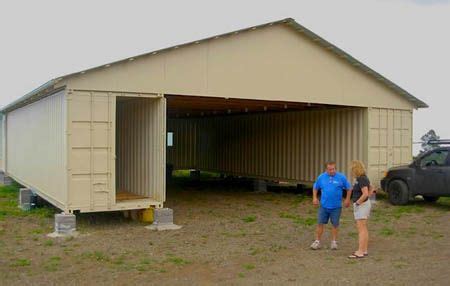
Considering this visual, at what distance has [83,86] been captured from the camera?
420 inches

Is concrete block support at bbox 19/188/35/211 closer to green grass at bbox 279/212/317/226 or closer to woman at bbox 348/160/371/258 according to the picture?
green grass at bbox 279/212/317/226

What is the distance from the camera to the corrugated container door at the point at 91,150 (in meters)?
10.6

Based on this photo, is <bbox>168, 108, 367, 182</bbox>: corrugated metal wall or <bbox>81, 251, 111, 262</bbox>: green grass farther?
<bbox>168, 108, 367, 182</bbox>: corrugated metal wall

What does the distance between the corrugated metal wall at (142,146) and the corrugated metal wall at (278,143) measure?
6712mm

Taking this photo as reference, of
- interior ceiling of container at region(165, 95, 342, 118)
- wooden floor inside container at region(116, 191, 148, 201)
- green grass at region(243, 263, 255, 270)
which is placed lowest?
green grass at region(243, 263, 255, 270)

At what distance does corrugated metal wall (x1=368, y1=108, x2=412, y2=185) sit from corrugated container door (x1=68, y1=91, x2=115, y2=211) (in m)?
8.06

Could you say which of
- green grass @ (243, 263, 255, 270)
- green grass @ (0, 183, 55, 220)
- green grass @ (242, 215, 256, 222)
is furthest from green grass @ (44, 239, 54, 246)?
green grass @ (242, 215, 256, 222)

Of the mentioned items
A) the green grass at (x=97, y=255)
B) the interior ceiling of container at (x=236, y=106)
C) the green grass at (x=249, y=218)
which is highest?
the interior ceiling of container at (x=236, y=106)

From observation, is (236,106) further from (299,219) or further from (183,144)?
(183,144)

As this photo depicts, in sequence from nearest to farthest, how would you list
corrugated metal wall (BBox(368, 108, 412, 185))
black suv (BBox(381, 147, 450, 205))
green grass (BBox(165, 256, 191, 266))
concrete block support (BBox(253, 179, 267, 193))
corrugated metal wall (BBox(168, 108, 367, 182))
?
green grass (BBox(165, 256, 191, 266)), black suv (BBox(381, 147, 450, 205)), corrugated metal wall (BBox(368, 108, 412, 185)), corrugated metal wall (BBox(168, 108, 367, 182)), concrete block support (BBox(253, 179, 267, 193))

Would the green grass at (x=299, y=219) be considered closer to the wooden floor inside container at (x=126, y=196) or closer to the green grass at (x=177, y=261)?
the wooden floor inside container at (x=126, y=196)

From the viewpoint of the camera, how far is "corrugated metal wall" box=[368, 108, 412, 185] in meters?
15.6

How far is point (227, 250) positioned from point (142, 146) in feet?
13.7

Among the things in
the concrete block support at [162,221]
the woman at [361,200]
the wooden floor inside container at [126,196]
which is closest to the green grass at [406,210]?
the woman at [361,200]
